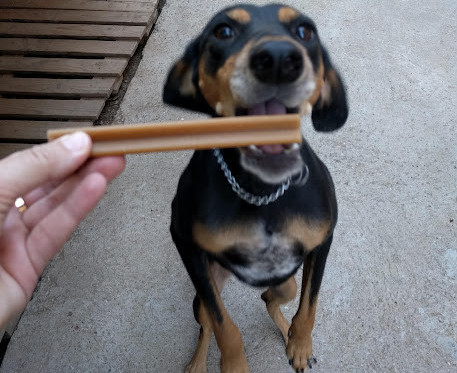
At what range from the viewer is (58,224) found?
5.72 ft

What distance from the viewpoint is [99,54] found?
14.4 ft

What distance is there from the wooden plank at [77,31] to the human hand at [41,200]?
306 cm

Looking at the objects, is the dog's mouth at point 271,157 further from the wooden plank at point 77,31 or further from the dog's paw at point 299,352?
the wooden plank at point 77,31

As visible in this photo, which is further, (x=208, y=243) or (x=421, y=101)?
(x=421, y=101)

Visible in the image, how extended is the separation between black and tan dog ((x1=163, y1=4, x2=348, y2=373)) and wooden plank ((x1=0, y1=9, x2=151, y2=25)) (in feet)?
9.56

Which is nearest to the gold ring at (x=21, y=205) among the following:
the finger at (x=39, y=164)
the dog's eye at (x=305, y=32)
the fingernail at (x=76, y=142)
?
the finger at (x=39, y=164)

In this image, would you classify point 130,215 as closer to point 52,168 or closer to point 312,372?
point 312,372

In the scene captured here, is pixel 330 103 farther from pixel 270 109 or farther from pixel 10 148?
pixel 10 148

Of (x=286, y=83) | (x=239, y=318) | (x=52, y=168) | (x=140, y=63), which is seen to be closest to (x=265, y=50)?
(x=286, y=83)

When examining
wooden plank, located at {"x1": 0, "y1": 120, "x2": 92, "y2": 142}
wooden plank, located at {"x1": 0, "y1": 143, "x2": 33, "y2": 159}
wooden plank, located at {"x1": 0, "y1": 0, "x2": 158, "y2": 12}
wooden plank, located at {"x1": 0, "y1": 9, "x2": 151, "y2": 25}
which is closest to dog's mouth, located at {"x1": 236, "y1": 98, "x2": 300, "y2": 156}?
wooden plank, located at {"x1": 0, "y1": 120, "x2": 92, "y2": 142}

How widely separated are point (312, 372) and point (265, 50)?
1.94m

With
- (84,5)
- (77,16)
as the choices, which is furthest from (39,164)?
(84,5)

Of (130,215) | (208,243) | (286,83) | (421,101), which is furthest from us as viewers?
(421,101)

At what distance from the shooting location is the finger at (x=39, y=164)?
1451 millimetres
